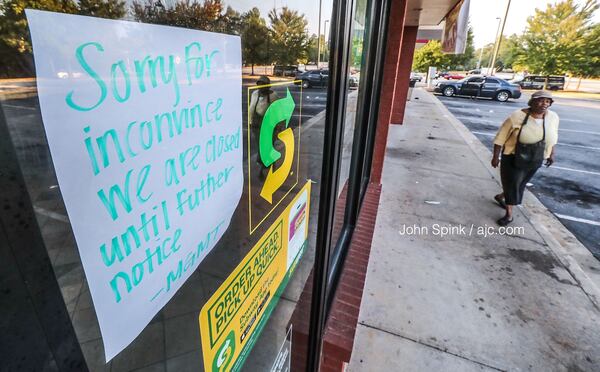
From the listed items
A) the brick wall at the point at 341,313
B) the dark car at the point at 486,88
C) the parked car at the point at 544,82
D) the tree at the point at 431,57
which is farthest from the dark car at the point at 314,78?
the tree at the point at 431,57

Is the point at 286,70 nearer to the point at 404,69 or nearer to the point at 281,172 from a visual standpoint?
the point at 281,172

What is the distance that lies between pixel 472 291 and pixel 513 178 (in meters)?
1.97

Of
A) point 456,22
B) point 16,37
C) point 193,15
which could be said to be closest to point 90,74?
point 16,37

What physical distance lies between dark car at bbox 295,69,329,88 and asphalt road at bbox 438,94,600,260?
4.73 meters

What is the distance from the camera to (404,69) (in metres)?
10.7

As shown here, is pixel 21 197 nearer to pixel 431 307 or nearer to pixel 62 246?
pixel 62 246

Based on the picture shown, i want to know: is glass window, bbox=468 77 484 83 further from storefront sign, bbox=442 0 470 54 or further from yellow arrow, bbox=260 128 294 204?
yellow arrow, bbox=260 128 294 204

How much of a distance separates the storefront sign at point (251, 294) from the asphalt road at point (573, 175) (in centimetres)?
462

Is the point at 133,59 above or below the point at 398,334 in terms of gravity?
above

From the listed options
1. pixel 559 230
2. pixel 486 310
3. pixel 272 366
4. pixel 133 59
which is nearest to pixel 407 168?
pixel 559 230

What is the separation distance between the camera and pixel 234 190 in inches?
26.9

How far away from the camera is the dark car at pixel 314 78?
93cm

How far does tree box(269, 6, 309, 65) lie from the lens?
2.33ft

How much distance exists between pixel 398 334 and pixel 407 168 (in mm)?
4508
